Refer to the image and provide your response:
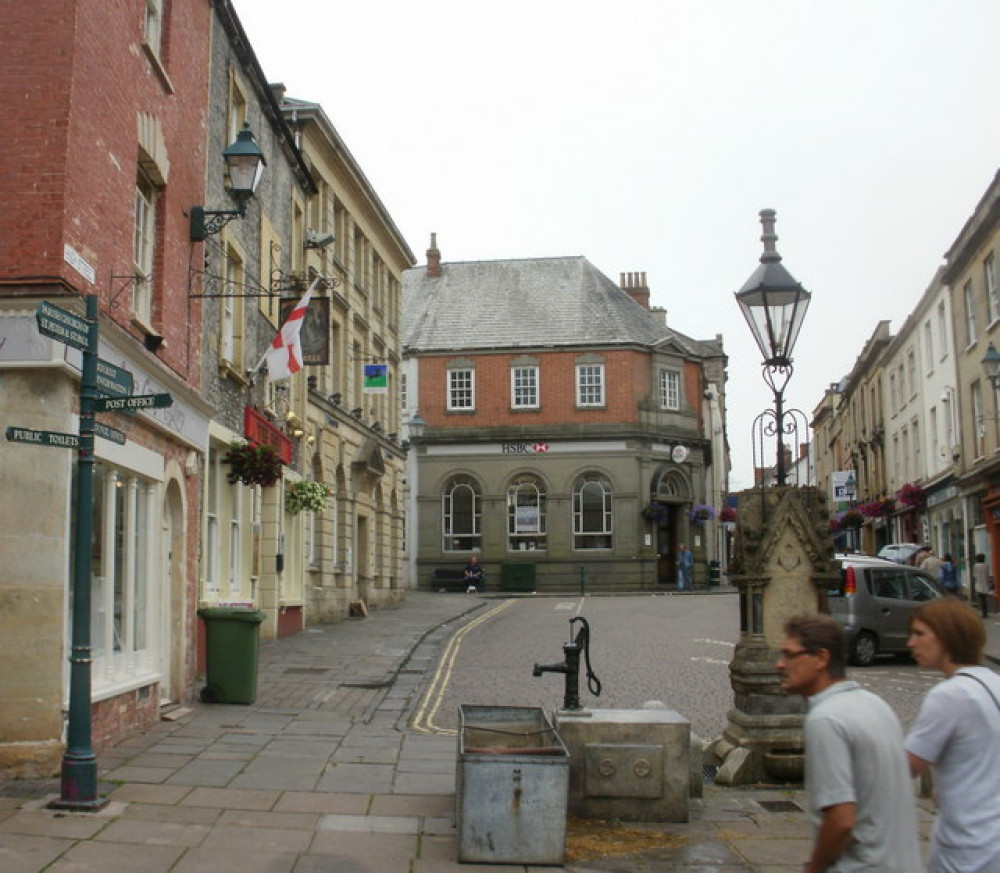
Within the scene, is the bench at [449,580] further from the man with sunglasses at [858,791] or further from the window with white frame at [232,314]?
the man with sunglasses at [858,791]

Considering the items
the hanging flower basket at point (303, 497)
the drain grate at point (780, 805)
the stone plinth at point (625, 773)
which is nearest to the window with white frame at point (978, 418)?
the hanging flower basket at point (303, 497)

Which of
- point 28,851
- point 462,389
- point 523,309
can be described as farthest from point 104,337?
point 523,309

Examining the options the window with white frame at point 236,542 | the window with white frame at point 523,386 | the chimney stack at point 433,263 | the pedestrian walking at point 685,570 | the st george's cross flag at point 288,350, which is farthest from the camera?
the chimney stack at point 433,263

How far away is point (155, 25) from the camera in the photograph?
12719mm

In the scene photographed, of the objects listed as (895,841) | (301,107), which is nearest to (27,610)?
(895,841)

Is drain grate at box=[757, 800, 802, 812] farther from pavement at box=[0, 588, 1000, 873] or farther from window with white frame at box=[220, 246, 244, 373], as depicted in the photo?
window with white frame at box=[220, 246, 244, 373]

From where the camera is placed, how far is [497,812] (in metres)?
6.93

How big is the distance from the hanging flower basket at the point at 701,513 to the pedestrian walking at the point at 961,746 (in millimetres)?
39602

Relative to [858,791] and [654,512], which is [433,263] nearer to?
[654,512]

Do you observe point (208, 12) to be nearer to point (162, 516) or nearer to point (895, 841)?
point (162, 516)

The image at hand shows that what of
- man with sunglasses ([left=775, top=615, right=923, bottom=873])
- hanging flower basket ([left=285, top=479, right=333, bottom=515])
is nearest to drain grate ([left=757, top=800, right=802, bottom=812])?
man with sunglasses ([left=775, top=615, right=923, bottom=873])

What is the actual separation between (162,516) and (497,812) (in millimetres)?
6713

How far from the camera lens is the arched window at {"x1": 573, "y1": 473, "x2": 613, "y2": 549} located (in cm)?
4259

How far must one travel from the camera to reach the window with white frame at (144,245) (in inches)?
476
